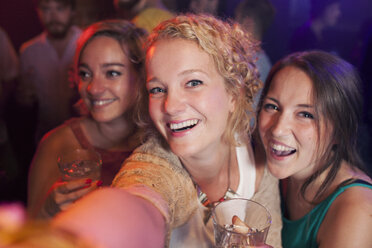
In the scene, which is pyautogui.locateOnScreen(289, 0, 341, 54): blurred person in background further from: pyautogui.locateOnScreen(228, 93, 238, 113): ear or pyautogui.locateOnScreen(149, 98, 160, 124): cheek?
pyautogui.locateOnScreen(149, 98, 160, 124): cheek

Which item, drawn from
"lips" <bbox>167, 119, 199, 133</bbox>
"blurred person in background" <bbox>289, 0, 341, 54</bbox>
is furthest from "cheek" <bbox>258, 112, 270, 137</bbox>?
"blurred person in background" <bbox>289, 0, 341, 54</bbox>

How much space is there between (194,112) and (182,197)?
1.18 feet

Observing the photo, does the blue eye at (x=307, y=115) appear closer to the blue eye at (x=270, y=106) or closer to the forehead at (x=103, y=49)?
the blue eye at (x=270, y=106)

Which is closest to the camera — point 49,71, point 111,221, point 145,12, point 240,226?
point 111,221

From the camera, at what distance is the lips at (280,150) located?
1460 millimetres

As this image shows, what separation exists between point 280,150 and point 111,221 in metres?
1.05

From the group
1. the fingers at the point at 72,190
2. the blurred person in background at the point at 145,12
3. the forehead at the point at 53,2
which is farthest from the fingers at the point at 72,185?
the forehead at the point at 53,2

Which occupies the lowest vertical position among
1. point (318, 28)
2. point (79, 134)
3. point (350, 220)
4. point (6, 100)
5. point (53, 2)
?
point (6, 100)

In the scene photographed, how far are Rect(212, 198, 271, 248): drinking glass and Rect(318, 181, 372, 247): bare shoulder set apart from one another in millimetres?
364

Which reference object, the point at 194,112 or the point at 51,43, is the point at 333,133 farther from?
the point at 51,43

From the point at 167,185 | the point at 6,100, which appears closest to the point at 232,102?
the point at 167,185

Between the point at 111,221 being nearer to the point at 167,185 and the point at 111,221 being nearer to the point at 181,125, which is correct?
the point at 167,185

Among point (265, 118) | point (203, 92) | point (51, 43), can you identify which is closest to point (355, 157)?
point (265, 118)

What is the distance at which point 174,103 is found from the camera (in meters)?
1.28
